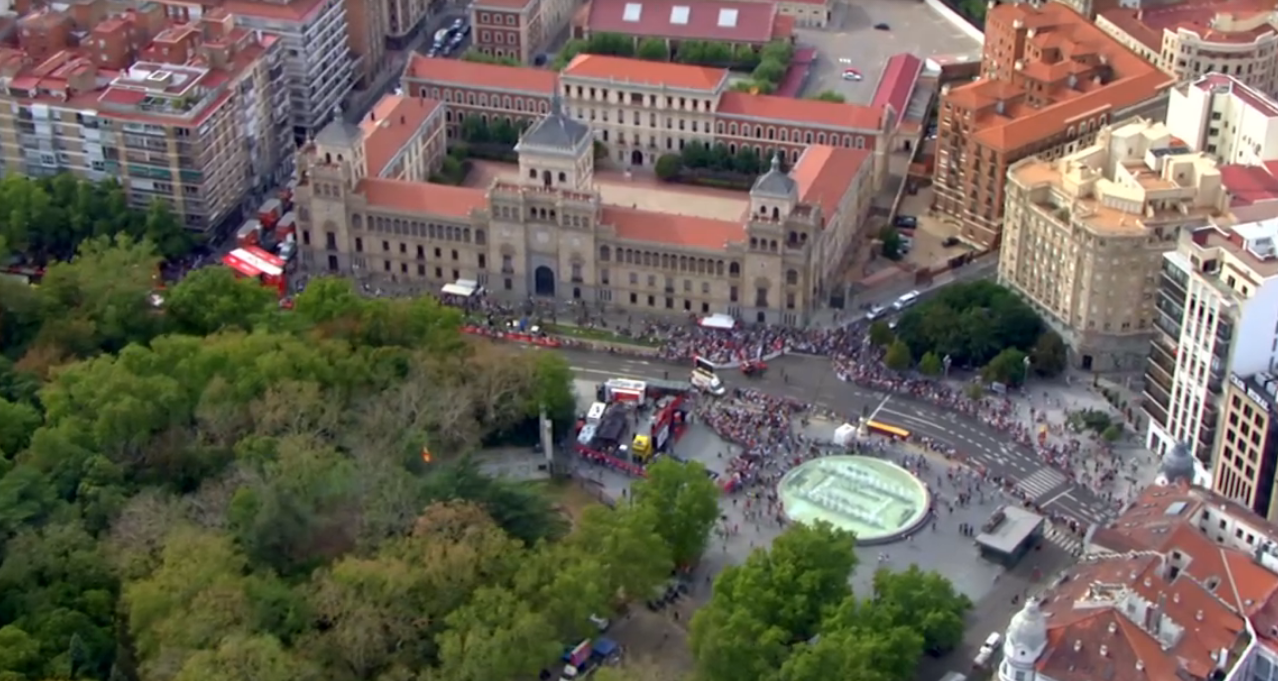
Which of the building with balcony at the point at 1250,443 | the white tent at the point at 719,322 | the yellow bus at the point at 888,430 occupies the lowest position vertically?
the yellow bus at the point at 888,430

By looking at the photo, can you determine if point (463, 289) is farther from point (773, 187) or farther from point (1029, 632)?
point (1029, 632)

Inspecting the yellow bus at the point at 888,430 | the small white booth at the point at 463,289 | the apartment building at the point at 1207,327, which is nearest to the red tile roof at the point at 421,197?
the small white booth at the point at 463,289

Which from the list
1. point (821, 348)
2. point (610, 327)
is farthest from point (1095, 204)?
point (610, 327)

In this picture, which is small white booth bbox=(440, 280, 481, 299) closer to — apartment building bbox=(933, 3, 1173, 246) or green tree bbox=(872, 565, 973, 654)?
apartment building bbox=(933, 3, 1173, 246)

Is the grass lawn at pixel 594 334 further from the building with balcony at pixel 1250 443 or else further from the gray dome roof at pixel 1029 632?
the gray dome roof at pixel 1029 632

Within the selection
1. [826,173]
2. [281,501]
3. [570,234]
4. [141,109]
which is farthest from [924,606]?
[141,109]
